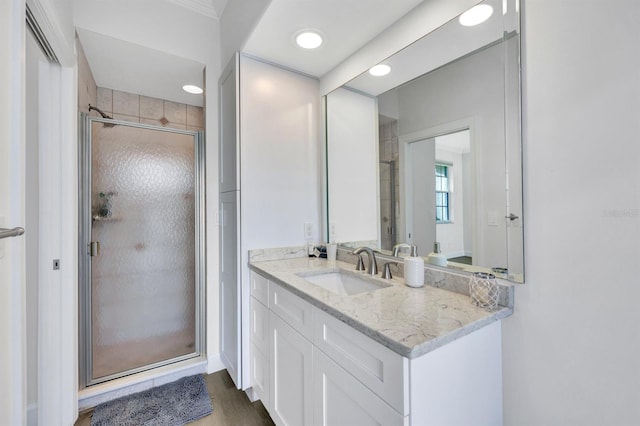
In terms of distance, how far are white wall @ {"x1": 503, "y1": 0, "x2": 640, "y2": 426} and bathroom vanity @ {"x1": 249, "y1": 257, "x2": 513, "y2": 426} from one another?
0.12 meters

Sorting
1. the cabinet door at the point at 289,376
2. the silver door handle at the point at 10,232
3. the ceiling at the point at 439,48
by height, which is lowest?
the cabinet door at the point at 289,376

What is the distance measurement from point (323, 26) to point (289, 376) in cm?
176

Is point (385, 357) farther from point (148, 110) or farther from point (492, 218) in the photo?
point (148, 110)

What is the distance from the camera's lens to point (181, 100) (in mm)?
2607

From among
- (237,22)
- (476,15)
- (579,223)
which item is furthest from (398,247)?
(237,22)

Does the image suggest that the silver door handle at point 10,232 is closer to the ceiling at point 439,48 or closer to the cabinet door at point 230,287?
the cabinet door at point 230,287

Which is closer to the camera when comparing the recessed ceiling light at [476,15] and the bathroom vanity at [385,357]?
the bathroom vanity at [385,357]

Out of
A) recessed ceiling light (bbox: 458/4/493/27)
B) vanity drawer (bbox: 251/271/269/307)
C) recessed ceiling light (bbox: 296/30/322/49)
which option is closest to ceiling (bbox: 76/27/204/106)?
recessed ceiling light (bbox: 296/30/322/49)

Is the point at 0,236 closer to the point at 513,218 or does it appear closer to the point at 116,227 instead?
the point at 116,227

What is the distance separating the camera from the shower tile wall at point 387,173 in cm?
152

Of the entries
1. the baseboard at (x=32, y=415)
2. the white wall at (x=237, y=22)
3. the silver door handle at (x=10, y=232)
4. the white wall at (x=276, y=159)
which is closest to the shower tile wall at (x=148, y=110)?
the white wall at (x=237, y=22)

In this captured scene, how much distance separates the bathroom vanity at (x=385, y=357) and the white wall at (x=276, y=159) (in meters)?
0.47

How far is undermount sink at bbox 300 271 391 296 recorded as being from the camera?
57.0 inches

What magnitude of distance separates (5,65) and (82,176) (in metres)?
1.22
